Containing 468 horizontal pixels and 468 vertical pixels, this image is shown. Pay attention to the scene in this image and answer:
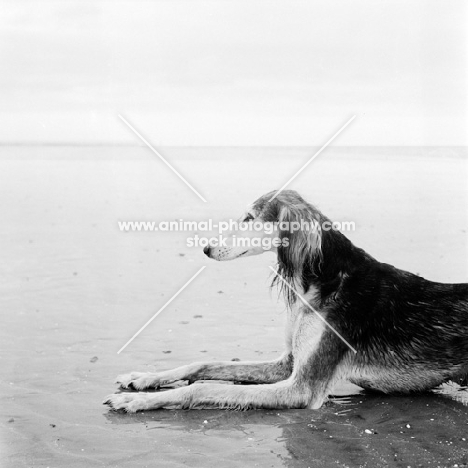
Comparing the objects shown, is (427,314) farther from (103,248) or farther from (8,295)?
(103,248)

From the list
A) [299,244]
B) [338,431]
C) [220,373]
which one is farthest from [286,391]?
[299,244]

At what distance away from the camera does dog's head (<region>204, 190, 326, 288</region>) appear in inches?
219

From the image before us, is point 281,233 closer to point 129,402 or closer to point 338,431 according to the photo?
point 338,431

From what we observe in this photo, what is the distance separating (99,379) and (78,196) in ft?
35.2

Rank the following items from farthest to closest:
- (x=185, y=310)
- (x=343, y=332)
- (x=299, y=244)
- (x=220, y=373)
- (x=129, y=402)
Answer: (x=185, y=310) → (x=220, y=373) → (x=299, y=244) → (x=343, y=332) → (x=129, y=402)

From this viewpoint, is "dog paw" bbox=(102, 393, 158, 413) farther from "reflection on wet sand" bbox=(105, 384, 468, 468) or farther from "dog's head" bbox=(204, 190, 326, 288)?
"dog's head" bbox=(204, 190, 326, 288)

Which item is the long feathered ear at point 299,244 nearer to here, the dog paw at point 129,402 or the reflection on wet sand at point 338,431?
the reflection on wet sand at point 338,431

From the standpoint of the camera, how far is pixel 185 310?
7.99m

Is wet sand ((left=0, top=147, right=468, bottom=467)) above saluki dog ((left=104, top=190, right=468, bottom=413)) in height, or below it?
below

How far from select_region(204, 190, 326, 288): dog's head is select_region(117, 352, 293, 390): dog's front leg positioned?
81 cm

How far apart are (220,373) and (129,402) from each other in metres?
0.92

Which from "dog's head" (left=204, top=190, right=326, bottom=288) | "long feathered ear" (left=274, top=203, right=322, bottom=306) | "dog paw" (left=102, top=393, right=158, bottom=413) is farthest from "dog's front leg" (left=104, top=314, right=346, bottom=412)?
"dog's head" (left=204, top=190, right=326, bottom=288)

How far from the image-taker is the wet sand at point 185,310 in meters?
4.49

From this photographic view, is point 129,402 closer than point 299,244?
Yes
